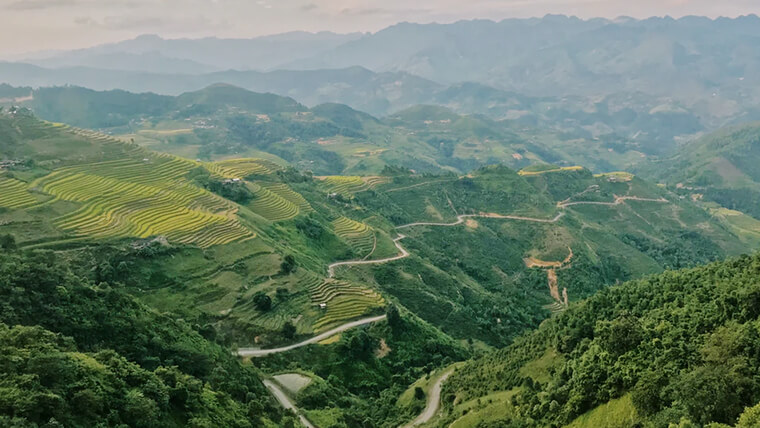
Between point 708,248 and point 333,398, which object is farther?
point 708,248

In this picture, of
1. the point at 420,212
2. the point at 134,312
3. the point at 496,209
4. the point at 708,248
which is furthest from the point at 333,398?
the point at 708,248

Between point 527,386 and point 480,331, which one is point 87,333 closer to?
point 527,386

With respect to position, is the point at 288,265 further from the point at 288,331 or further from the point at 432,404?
the point at 432,404

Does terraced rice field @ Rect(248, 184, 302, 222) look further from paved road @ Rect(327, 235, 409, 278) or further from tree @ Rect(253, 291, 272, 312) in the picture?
tree @ Rect(253, 291, 272, 312)

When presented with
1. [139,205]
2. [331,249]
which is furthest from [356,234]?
[139,205]

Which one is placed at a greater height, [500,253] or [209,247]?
[209,247]

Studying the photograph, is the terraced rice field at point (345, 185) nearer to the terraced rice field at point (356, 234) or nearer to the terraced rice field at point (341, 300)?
the terraced rice field at point (356, 234)
